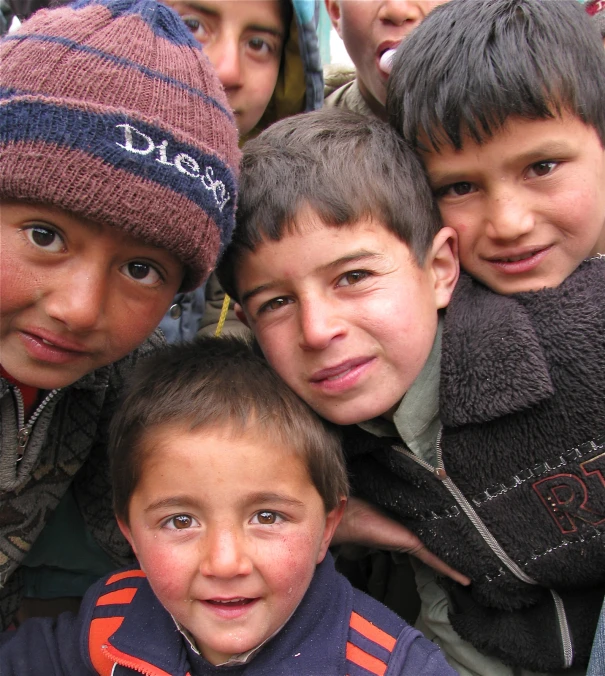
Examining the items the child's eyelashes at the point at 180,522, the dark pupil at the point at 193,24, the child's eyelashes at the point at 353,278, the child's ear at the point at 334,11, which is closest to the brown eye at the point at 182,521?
the child's eyelashes at the point at 180,522

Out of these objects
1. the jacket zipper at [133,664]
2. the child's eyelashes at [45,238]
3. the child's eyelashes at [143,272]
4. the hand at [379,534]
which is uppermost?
the child's eyelashes at [143,272]

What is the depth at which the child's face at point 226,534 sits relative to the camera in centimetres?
131

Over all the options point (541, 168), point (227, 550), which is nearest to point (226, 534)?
point (227, 550)

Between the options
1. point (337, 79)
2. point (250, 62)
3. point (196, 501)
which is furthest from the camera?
point (337, 79)

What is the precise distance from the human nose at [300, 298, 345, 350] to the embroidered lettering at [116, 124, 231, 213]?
0.91ft

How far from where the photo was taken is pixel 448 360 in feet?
Result: 4.96

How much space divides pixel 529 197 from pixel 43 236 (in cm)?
103

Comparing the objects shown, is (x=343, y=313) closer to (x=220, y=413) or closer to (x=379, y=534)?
(x=220, y=413)

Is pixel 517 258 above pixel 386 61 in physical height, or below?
below

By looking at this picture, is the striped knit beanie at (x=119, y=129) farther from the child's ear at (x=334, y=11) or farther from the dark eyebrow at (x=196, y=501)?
the child's ear at (x=334, y=11)

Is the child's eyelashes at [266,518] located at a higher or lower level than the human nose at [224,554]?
higher

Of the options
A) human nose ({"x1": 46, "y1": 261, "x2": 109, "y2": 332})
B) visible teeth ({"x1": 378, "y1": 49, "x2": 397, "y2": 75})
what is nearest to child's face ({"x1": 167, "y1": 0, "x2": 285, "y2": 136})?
visible teeth ({"x1": 378, "y1": 49, "x2": 397, "y2": 75})

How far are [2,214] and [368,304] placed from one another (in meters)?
0.74

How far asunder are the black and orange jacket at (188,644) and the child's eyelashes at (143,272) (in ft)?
2.25
